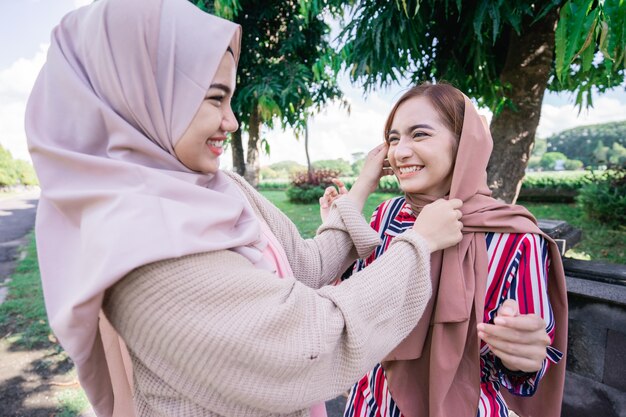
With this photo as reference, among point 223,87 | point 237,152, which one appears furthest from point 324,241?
point 237,152

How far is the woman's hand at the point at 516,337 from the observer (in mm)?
1099

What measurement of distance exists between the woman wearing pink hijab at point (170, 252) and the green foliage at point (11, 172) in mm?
40746

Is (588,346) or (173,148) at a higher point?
(173,148)

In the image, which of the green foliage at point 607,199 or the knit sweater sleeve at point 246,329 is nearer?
the knit sweater sleeve at point 246,329

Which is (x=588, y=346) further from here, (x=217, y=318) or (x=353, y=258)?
(x=217, y=318)

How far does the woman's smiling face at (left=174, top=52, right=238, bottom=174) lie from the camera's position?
1.04m

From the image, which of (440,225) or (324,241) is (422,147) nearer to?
(440,225)

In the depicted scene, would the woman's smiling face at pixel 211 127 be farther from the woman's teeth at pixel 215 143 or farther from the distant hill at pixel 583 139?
the distant hill at pixel 583 139

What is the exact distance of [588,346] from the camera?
238 centimetres

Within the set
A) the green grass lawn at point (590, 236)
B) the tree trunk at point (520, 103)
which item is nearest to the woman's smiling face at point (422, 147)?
the tree trunk at point (520, 103)

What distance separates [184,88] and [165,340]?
0.70m

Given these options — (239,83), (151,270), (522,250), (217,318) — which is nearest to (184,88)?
(151,270)

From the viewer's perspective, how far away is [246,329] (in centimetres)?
83

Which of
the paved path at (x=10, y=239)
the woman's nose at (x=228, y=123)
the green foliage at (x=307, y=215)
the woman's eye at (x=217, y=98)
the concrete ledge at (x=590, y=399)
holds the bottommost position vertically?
the paved path at (x=10, y=239)
